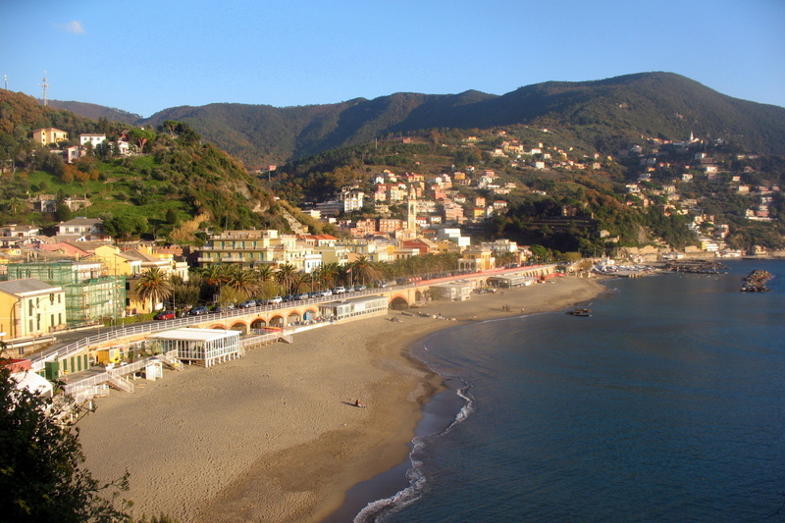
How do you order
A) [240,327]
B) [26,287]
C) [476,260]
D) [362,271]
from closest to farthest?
[26,287]
[240,327]
[362,271]
[476,260]

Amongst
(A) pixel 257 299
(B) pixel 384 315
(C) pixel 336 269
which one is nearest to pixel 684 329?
(B) pixel 384 315

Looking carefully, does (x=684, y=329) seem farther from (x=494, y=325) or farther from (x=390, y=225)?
(x=390, y=225)

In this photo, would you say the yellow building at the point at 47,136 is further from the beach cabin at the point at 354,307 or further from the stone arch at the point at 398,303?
the beach cabin at the point at 354,307

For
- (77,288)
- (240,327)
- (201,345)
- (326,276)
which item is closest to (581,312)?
(326,276)

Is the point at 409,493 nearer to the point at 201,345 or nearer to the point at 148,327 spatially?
the point at 201,345

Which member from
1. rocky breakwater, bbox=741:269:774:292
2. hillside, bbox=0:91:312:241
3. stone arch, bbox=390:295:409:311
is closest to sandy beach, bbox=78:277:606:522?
stone arch, bbox=390:295:409:311

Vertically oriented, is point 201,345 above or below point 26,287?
below
